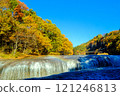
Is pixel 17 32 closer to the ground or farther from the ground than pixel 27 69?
farther from the ground

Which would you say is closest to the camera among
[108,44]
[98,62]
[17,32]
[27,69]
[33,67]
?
[27,69]

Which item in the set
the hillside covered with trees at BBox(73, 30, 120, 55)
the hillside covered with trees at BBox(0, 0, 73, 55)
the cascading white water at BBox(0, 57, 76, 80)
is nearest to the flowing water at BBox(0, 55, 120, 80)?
the cascading white water at BBox(0, 57, 76, 80)

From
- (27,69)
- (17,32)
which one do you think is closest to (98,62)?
(27,69)

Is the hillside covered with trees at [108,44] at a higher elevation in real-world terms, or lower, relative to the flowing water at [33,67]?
higher

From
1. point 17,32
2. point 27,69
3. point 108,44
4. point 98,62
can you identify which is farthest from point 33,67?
point 108,44

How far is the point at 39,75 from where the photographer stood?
9.41 meters

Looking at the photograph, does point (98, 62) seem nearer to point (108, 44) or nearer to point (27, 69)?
point (27, 69)

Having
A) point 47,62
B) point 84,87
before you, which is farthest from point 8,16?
point 84,87

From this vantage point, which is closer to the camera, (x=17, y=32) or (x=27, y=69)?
(x=27, y=69)

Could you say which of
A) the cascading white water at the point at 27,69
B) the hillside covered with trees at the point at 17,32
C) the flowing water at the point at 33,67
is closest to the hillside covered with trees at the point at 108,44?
the hillside covered with trees at the point at 17,32

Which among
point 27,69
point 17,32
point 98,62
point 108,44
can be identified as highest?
point 108,44

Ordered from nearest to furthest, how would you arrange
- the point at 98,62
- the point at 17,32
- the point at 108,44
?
the point at 98,62
the point at 17,32
the point at 108,44

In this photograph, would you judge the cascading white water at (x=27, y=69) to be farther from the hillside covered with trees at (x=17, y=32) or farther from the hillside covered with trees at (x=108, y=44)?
the hillside covered with trees at (x=108, y=44)

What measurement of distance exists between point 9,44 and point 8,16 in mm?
5684
